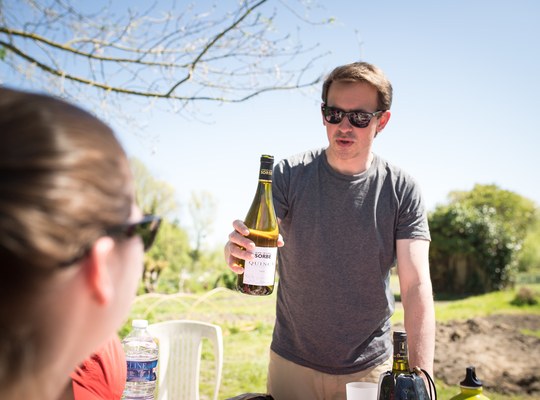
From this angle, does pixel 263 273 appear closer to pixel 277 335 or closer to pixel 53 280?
pixel 277 335

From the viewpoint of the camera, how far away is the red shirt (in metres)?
1.80

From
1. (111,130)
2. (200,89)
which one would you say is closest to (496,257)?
(200,89)

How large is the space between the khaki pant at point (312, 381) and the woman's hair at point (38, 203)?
2.05m

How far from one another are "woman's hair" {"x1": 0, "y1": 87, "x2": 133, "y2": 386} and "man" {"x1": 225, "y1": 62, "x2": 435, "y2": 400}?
78.2 inches

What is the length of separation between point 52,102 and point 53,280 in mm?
226

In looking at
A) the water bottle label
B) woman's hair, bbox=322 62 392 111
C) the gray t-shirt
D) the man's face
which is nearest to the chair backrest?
the gray t-shirt

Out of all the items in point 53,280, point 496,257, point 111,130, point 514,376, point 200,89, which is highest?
point 200,89

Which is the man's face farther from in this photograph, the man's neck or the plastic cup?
the plastic cup

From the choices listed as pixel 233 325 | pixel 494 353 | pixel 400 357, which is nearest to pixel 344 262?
pixel 400 357

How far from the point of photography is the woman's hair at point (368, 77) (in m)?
2.65

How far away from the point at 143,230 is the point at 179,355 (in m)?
3.23

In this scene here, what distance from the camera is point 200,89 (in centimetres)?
467

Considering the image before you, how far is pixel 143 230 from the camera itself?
0.80m

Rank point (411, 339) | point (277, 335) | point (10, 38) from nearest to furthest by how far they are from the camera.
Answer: point (411, 339)
point (277, 335)
point (10, 38)
